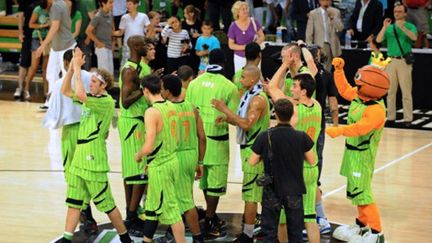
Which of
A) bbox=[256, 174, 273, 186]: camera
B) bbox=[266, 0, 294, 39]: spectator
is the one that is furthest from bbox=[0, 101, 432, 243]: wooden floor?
bbox=[266, 0, 294, 39]: spectator

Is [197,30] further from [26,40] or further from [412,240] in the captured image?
[412,240]

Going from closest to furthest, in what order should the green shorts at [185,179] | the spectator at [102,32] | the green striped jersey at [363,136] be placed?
the green shorts at [185,179] → the green striped jersey at [363,136] → the spectator at [102,32]

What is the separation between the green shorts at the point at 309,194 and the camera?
9344 millimetres

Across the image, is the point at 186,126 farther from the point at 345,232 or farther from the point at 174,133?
the point at 345,232

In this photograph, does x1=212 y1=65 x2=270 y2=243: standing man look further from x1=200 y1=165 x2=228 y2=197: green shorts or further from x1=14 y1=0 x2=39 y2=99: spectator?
x1=14 y1=0 x2=39 y2=99: spectator

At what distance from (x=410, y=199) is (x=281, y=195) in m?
3.72

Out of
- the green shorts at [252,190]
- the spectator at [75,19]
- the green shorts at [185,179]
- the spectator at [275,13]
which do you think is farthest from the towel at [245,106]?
the spectator at [275,13]

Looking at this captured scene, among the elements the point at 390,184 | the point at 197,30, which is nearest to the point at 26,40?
the point at 197,30

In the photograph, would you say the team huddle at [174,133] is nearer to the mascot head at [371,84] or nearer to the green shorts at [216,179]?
the green shorts at [216,179]

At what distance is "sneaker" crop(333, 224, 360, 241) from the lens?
10.2 m

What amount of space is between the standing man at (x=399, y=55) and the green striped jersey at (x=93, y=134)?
8.09 m

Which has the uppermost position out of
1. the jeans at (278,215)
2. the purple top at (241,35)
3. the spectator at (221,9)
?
the spectator at (221,9)

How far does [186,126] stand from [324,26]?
8694 mm

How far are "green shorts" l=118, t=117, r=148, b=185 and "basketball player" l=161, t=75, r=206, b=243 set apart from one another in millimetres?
829
